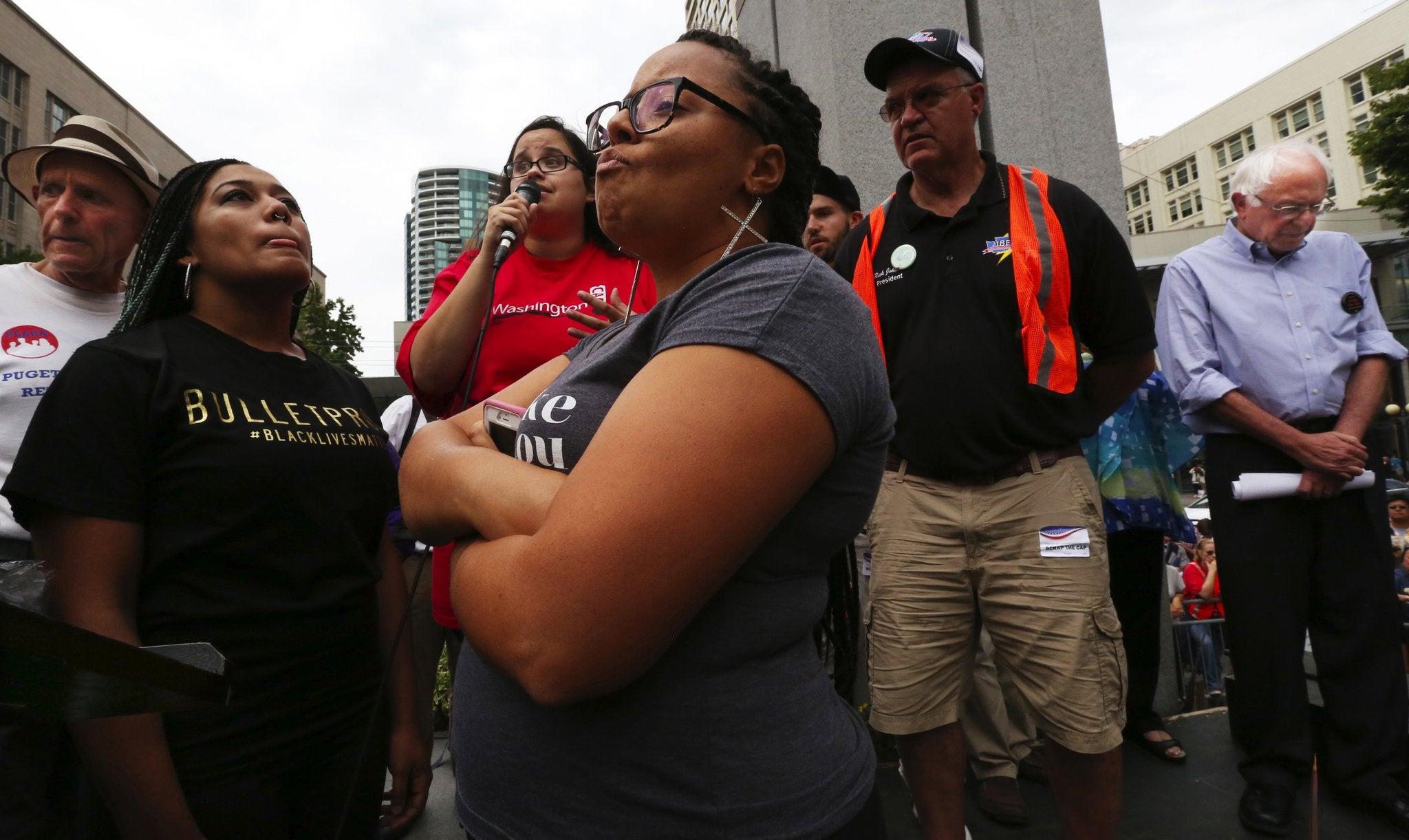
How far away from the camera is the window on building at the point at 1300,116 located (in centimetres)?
4591

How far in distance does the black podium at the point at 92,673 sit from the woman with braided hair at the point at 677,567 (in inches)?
12.0

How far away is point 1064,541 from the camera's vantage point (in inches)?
90.7

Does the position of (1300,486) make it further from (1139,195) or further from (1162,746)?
(1139,195)

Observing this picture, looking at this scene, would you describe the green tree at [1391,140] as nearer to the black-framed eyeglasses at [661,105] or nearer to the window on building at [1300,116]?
the window on building at [1300,116]

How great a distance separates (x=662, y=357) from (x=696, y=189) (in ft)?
1.37

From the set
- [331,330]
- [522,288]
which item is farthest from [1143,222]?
[522,288]

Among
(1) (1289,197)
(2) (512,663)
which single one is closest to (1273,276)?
(1) (1289,197)

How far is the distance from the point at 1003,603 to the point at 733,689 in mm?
1645

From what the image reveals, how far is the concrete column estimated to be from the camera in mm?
4523

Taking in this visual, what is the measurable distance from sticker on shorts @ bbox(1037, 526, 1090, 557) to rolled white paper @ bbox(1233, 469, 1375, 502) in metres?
1.06

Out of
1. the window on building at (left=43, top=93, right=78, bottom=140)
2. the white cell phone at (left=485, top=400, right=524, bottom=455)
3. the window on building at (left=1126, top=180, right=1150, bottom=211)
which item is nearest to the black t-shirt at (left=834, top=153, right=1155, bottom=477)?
the white cell phone at (left=485, top=400, right=524, bottom=455)

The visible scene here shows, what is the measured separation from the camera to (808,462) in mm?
939

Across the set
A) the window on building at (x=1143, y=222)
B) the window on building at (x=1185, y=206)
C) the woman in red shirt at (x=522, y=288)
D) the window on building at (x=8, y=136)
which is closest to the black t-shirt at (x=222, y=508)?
the woman in red shirt at (x=522, y=288)

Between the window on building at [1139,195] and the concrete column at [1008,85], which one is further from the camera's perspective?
the window on building at [1139,195]
